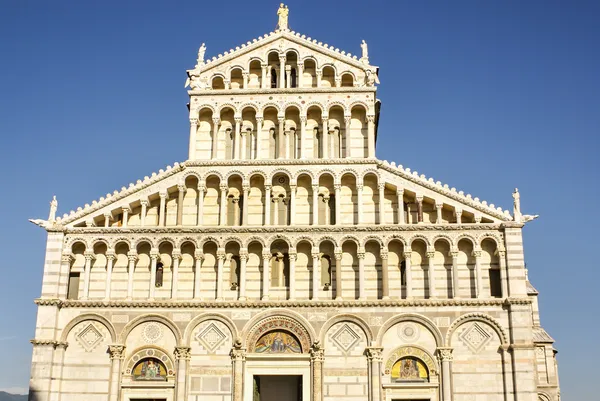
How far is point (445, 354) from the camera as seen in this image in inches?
972

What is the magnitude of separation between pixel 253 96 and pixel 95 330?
10.1m

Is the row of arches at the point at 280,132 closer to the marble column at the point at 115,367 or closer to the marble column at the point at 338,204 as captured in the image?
the marble column at the point at 338,204

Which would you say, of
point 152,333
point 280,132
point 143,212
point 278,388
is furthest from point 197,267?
point 280,132

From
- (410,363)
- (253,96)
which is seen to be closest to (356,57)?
(253,96)

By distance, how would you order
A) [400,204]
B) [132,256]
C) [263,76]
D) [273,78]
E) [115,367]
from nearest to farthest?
[115,367] < [132,256] < [400,204] < [263,76] < [273,78]

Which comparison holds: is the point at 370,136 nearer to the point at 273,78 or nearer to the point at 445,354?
the point at 273,78

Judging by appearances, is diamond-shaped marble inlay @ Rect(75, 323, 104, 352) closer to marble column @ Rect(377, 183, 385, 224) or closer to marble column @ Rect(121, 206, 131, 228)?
marble column @ Rect(121, 206, 131, 228)

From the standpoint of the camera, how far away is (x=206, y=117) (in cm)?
2872

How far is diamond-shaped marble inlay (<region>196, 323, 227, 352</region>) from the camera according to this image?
25391 mm

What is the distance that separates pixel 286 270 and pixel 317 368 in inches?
144

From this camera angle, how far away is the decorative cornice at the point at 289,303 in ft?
82.6

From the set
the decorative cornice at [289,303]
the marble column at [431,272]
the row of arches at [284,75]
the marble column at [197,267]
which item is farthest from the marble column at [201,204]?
Result: the marble column at [431,272]

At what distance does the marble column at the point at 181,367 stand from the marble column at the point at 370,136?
9.36m

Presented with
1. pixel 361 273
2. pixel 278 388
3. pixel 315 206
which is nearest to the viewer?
pixel 361 273
